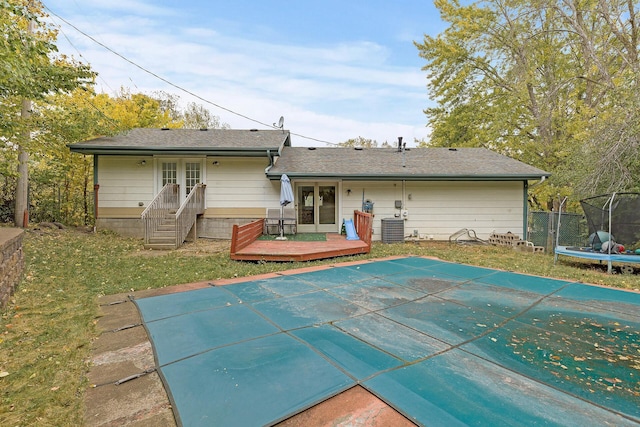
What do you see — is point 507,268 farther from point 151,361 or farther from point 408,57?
point 408,57

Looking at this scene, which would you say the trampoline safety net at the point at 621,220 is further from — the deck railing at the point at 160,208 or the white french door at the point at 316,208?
the deck railing at the point at 160,208

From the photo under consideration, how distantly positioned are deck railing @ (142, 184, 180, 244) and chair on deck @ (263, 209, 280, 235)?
10.1 ft

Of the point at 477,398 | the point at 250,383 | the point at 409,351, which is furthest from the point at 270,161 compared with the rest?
the point at 477,398

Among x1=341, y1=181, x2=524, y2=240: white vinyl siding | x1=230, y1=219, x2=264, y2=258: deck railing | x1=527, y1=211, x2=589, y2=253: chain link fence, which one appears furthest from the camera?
x1=341, y1=181, x2=524, y2=240: white vinyl siding

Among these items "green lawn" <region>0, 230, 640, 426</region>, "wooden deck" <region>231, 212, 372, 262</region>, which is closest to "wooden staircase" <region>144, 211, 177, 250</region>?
Answer: "green lawn" <region>0, 230, 640, 426</region>

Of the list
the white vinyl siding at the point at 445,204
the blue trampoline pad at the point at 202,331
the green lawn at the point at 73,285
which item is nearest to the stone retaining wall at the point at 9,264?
the green lawn at the point at 73,285

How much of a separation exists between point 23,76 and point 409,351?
8.15m

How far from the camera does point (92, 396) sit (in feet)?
6.84

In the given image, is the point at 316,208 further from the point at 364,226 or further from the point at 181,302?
the point at 181,302

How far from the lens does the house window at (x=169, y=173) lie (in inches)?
411

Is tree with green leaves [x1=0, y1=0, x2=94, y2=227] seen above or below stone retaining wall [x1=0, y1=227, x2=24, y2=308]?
above

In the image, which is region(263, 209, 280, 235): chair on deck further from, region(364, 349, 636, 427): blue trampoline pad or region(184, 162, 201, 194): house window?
region(364, 349, 636, 427): blue trampoline pad

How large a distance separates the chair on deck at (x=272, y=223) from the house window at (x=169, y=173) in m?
3.47

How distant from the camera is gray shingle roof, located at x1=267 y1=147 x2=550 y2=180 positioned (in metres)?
10.2
